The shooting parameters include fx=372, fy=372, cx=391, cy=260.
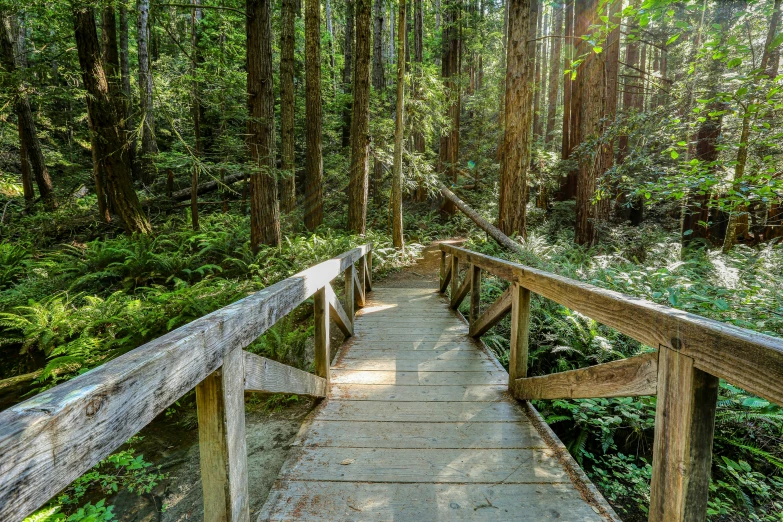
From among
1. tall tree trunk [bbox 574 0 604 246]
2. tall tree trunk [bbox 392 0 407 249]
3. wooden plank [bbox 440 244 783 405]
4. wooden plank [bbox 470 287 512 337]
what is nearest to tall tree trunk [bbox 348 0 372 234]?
tall tree trunk [bbox 392 0 407 249]

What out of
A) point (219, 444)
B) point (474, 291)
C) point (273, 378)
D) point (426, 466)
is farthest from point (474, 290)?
point (219, 444)

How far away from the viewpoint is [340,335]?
239 inches

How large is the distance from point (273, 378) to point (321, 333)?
1.14 meters

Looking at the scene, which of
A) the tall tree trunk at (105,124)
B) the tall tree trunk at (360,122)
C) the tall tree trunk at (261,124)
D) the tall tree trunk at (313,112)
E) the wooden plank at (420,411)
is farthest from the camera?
the tall tree trunk at (313,112)

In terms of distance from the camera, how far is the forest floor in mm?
3039

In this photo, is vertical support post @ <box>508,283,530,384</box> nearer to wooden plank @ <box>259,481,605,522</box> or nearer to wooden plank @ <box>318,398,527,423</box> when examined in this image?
wooden plank @ <box>318,398,527,423</box>

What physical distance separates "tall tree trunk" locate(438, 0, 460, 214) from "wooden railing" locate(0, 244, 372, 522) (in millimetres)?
13691

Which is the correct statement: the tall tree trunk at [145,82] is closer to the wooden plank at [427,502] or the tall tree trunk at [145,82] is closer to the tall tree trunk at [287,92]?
the tall tree trunk at [287,92]

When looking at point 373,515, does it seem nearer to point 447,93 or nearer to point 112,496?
point 112,496

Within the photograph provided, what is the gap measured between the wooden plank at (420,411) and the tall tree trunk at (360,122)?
7823 mm

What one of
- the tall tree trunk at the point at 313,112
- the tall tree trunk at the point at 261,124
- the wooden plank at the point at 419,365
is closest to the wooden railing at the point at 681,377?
the wooden plank at the point at 419,365

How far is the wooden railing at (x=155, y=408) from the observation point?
26.4 inches

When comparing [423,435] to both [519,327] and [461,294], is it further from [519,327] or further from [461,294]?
[461,294]

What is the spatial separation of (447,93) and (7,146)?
1860 centimetres
